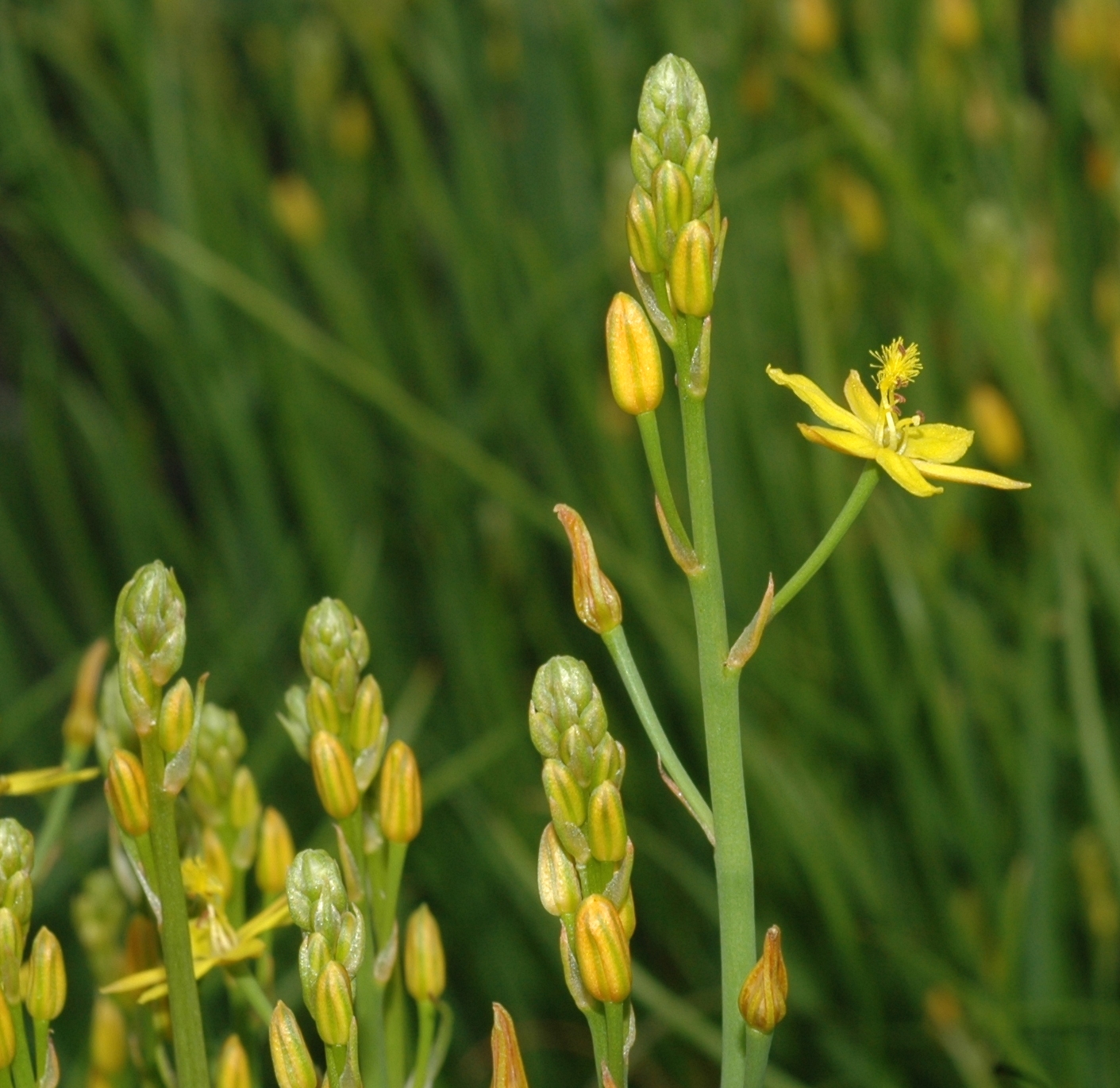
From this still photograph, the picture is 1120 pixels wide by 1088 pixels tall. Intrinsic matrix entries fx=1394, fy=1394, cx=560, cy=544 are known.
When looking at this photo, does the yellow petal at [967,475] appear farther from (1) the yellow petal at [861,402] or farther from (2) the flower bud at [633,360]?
(2) the flower bud at [633,360]

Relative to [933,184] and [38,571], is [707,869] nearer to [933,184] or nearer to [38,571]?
[933,184]

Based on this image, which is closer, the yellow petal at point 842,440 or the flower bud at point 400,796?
the yellow petal at point 842,440

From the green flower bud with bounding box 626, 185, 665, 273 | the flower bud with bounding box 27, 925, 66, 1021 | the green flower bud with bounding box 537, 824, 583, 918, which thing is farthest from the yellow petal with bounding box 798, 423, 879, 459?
the flower bud with bounding box 27, 925, 66, 1021

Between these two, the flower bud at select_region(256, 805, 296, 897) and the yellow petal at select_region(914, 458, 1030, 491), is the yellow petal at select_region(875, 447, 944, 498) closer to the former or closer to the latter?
the yellow petal at select_region(914, 458, 1030, 491)

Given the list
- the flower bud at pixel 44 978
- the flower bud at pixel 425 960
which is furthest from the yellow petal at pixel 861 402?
the flower bud at pixel 44 978

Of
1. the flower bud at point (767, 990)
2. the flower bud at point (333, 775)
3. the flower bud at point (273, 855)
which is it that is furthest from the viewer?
the flower bud at point (273, 855)

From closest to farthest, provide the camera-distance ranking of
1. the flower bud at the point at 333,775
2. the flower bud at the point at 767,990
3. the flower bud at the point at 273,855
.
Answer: the flower bud at the point at 767,990 < the flower bud at the point at 333,775 < the flower bud at the point at 273,855
